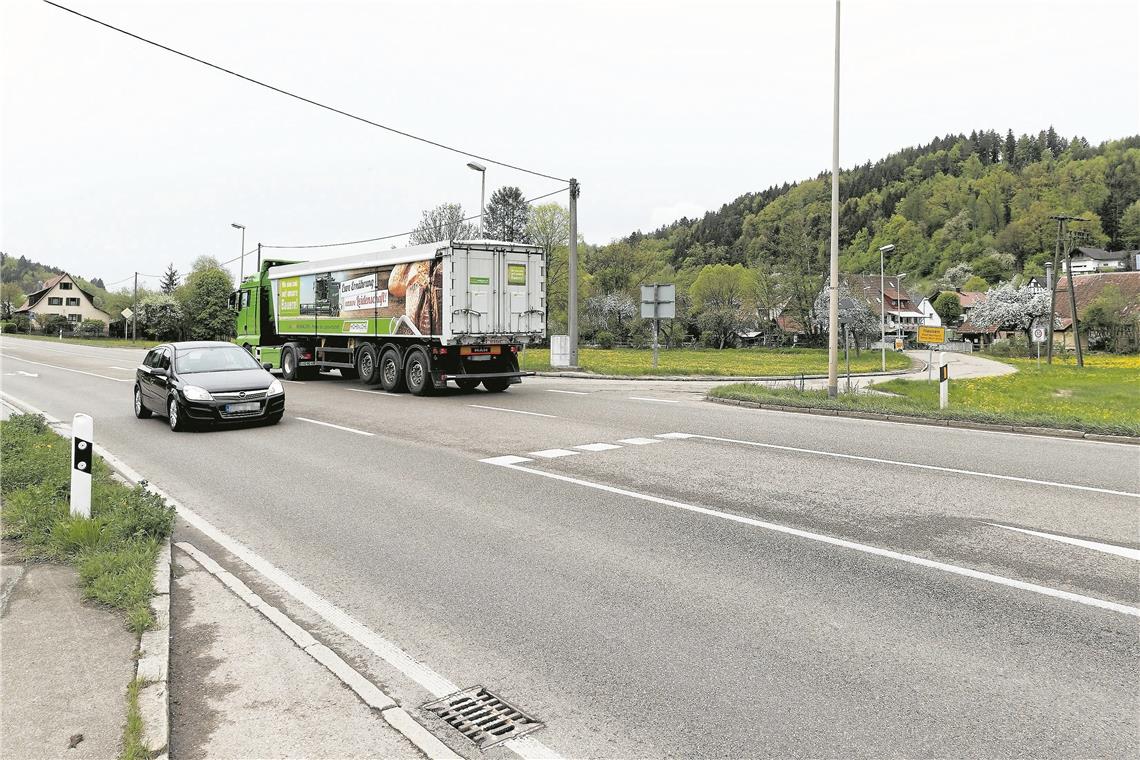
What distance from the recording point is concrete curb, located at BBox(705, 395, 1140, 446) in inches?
482

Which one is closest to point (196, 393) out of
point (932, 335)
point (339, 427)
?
point (339, 427)

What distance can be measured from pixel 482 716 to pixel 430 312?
15174mm

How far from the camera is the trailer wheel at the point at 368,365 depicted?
812 inches

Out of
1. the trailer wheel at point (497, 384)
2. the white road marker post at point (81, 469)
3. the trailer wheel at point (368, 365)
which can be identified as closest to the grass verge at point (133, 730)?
the white road marker post at point (81, 469)

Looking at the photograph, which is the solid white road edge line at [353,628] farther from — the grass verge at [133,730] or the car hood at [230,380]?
the car hood at [230,380]

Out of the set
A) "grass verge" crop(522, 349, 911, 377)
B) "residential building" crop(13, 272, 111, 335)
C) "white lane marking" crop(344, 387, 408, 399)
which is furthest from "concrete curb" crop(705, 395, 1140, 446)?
"residential building" crop(13, 272, 111, 335)

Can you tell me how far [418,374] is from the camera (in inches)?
745

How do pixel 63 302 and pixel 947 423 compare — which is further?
pixel 63 302

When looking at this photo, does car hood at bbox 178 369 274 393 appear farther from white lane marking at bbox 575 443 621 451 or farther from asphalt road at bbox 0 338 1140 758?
white lane marking at bbox 575 443 621 451

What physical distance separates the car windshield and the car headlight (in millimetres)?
787

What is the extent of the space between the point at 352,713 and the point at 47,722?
129cm

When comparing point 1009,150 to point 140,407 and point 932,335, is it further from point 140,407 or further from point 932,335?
point 140,407

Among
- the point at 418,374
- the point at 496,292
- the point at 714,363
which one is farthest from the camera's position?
the point at 714,363

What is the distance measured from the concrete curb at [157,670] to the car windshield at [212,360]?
345 inches
